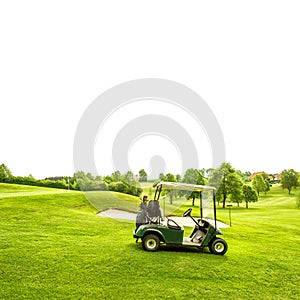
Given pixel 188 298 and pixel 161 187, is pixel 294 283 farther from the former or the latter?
pixel 161 187

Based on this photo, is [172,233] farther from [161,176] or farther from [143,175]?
[161,176]

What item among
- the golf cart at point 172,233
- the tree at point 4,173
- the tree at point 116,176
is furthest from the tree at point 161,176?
the tree at point 4,173

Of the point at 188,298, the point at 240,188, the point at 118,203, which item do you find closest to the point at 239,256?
the point at 188,298

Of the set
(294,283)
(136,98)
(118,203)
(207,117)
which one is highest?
(136,98)

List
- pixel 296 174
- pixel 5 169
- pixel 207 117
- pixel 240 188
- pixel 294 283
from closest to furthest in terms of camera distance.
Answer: pixel 294 283
pixel 207 117
pixel 240 188
pixel 5 169
pixel 296 174

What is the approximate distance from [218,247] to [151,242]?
2.14 m

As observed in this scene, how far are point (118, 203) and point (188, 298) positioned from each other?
1471cm

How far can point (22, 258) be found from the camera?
8414mm

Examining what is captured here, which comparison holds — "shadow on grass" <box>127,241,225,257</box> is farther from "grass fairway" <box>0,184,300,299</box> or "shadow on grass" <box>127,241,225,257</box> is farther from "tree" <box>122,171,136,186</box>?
"tree" <box>122,171,136,186</box>

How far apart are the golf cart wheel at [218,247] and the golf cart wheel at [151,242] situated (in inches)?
68.2

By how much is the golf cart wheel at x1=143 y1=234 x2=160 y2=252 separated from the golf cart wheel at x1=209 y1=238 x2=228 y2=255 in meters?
1.73

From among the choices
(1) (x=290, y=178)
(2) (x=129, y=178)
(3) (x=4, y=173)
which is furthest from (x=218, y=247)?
(1) (x=290, y=178)

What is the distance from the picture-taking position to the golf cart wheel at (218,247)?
9759 millimetres

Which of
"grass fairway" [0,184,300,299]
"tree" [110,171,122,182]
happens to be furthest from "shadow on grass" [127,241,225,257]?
"tree" [110,171,122,182]
